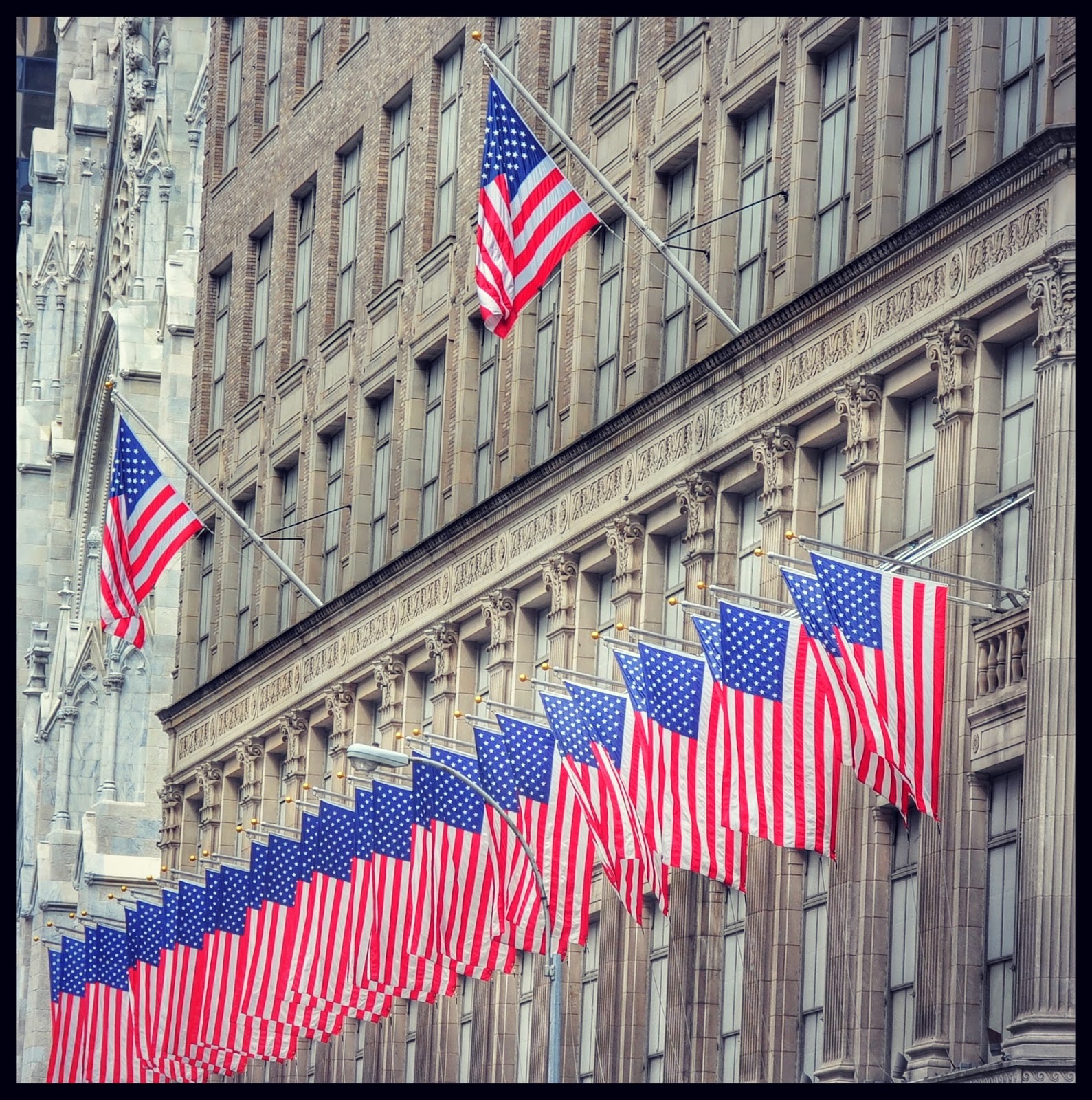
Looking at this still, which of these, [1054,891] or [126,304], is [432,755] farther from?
[126,304]

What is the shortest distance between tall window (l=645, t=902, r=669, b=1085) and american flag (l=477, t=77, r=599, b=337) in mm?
9881

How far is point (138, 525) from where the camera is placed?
5103cm

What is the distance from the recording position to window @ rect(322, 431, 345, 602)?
6119 cm

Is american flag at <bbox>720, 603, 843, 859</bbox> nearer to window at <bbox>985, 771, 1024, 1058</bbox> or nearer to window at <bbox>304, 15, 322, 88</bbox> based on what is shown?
window at <bbox>985, 771, 1024, 1058</bbox>

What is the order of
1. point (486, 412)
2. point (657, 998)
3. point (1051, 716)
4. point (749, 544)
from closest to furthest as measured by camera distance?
1. point (1051, 716)
2. point (749, 544)
3. point (657, 998)
4. point (486, 412)

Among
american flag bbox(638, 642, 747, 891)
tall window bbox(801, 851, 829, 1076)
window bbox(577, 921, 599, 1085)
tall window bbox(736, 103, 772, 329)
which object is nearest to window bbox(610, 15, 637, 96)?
tall window bbox(736, 103, 772, 329)

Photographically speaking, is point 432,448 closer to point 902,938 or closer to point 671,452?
point 671,452

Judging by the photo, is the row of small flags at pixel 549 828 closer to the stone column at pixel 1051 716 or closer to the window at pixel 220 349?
the stone column at pixel 1051 716

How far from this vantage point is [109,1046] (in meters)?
55.1

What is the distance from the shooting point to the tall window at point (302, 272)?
64.8 metres

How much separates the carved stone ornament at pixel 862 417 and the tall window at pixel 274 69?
98.7ft

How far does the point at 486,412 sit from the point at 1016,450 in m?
19.0

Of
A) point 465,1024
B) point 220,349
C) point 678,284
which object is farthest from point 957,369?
point 220,349

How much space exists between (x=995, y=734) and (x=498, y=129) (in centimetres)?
1076
